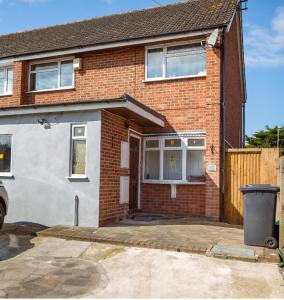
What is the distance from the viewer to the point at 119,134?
994 cm

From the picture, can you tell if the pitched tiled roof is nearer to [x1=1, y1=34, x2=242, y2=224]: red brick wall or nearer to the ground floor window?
[x1=1, y1=34, x2=242, y2=224]: red brick wall

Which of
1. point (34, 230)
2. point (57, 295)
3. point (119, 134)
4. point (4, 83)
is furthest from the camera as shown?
point (4, 83)

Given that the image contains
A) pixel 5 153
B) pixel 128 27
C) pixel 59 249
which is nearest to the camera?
pixel 59 249

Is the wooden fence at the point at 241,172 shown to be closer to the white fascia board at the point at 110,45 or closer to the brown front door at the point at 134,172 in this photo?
the brown front door at the point at 134,172

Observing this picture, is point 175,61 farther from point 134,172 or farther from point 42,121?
point 42,121

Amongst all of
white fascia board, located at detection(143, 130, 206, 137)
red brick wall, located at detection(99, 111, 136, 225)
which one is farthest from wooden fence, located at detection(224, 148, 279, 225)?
red brick wall, located at detection(99, 111, 136, 225)

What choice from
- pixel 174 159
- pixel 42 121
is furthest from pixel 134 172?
pixel 42 121

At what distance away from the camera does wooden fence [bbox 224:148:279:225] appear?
Answer: 9922 mm

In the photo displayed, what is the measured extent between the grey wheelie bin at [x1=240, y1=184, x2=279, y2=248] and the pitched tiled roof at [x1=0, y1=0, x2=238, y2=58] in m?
5.79

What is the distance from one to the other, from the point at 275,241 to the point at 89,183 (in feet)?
14.8

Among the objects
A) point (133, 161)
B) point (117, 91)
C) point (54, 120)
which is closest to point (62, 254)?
point (54, 120)

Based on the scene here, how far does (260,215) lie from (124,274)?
312 centimetres

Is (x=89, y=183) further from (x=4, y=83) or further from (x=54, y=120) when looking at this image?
(x=4, y=83)

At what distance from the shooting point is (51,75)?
13367 mm
